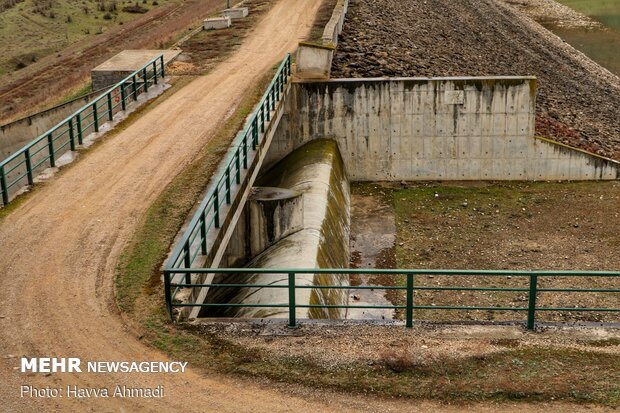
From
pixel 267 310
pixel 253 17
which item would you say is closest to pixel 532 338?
pixel 267 310

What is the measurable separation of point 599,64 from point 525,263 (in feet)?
106

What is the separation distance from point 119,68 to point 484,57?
2127 centimetres

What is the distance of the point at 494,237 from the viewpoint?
24.6m

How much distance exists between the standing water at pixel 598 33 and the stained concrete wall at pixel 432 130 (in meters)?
23.2

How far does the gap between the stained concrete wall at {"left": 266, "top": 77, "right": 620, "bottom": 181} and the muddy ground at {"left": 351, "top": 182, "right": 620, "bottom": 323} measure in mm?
595

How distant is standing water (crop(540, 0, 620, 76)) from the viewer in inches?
2100

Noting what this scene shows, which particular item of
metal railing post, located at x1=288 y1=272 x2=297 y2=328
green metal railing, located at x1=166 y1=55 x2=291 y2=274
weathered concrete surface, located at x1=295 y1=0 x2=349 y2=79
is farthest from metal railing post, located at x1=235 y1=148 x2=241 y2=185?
weathered concrete surface, located at x1=295 y1=0 x2=349 y2=79

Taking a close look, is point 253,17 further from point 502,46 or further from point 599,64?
point 599,64

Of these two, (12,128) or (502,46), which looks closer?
(12,128)

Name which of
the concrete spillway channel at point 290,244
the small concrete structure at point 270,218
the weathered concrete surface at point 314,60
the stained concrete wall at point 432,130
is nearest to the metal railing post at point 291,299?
the concrete spillway channel at point 290,244

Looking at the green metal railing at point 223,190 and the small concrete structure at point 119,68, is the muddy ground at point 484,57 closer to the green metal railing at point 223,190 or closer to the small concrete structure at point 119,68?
the small concrete structure at point 119,68

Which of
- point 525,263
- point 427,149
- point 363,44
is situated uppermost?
point 363,44

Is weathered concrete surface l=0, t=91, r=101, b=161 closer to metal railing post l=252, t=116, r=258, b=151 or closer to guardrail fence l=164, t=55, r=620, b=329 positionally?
guardrail fence l=164, t=55, r=620, b=329

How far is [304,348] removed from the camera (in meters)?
11.6
